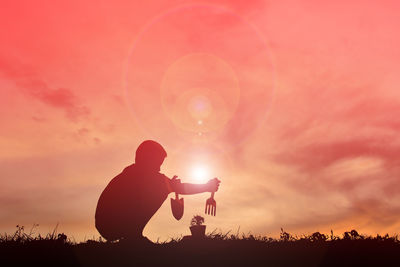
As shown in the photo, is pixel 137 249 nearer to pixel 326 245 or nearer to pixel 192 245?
pixel 192 245

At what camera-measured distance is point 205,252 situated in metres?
11.3

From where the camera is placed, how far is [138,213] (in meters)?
12.2

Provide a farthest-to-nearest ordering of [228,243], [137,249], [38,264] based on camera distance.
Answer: [228,243] < [137,249] < [38,264]

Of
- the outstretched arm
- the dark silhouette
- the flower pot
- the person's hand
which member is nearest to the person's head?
the dark silhouette

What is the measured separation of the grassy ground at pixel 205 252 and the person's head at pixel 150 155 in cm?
198

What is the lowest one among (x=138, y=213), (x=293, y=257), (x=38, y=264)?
(x=38, y=264)

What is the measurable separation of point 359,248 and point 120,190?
20.6 feet

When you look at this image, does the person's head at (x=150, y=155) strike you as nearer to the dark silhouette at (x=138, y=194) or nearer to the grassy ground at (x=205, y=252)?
the dark silhouette at (x=138, y=194)

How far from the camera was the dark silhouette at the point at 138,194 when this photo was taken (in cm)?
1227

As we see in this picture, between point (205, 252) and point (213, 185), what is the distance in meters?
1.99

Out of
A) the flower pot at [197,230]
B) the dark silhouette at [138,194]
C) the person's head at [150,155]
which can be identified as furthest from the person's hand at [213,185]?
the person's head at [150,155]

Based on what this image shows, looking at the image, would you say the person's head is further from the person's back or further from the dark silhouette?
the person's back

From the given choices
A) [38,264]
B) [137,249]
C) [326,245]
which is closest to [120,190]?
[137,249]

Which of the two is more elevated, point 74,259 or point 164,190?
point 164,190
